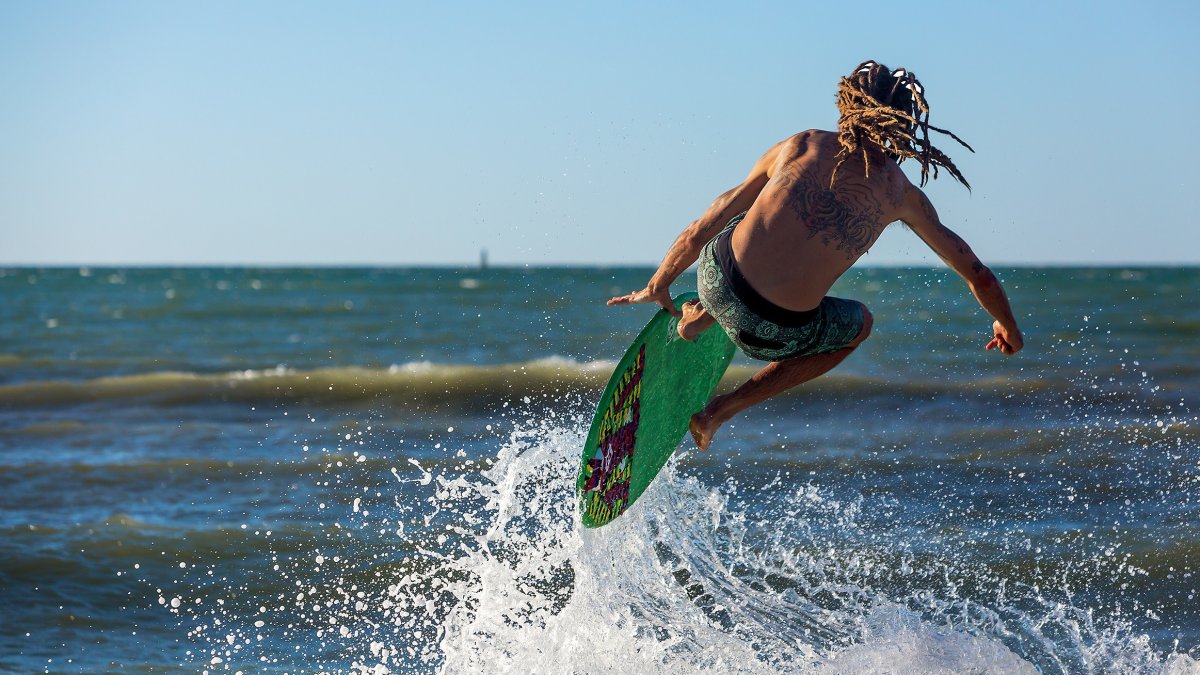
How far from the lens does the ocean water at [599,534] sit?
4.60m

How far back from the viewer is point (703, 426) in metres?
4.54

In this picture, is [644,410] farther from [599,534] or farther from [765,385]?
[765,385]

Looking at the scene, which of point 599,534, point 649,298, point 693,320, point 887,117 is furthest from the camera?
point 599,534

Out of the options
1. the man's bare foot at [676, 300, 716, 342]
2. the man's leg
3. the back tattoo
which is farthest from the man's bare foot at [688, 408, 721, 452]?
the back tattoo

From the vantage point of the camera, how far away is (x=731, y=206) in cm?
409

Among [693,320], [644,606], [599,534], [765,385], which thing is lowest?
[644,606]

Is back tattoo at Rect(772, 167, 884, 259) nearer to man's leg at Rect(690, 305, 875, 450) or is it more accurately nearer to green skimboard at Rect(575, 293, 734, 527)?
man's leg at Rect(690, 305, 875, 450)

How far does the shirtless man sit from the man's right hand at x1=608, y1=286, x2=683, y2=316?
0.6 inches

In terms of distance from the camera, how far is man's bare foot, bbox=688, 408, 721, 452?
4.53 metres

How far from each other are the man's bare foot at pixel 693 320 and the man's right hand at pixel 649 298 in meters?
0.12

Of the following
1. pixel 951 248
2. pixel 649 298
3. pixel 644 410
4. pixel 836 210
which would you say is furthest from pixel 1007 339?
pixel 644 410

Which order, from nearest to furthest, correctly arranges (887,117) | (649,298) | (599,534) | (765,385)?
(887,117), (649,298), (765,385), (599,534)

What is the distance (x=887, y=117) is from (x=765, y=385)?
1192mm

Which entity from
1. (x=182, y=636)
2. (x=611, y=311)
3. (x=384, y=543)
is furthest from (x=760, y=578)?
(x=611, y=311)
